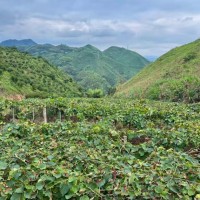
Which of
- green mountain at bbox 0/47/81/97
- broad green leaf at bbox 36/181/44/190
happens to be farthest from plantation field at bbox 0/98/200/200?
green mountain at bbox 0/47/81/97

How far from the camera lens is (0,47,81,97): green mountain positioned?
190ft

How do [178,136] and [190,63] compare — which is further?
[190,63]

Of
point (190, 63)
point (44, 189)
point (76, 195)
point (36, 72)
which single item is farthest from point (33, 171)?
point (36, 72)

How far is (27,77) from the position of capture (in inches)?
2625

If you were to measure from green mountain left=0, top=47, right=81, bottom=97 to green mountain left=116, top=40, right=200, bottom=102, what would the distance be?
17238 mm

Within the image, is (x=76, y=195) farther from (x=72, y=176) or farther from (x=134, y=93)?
(x=134, y=93)

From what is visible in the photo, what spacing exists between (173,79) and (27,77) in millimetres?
34603

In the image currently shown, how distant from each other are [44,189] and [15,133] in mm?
4020

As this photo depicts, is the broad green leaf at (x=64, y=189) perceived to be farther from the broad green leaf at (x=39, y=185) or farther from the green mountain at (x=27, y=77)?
the green mountain at (x=27, y=77)

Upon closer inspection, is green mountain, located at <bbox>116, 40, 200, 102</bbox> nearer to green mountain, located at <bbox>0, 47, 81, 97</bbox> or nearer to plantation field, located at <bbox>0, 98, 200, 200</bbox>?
green mountain, located at <bbox>0, 47, 81, 97</bbox>

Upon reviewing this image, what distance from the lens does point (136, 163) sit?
4477 millimetres

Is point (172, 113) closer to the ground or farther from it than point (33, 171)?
closer to the ground

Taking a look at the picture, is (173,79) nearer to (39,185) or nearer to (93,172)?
(93,172)

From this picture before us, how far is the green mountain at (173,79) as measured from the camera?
3872 cm
